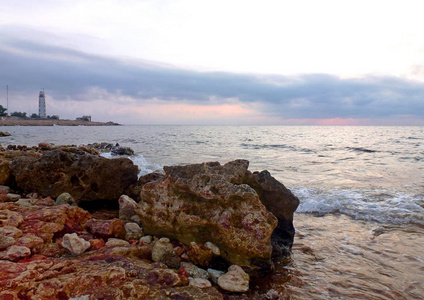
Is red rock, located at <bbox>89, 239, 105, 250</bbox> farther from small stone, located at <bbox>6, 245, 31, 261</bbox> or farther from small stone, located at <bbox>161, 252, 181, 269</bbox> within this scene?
small stone, located at <bbox>161, 252, 181, 269</bbox>

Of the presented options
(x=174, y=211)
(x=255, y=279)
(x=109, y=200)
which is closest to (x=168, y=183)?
(x=174, y=211)

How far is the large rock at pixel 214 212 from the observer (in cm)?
410

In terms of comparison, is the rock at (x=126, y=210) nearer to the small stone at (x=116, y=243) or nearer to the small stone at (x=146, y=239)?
the small stone at (x=146, y=239)

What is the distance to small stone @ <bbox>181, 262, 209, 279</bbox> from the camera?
374 centimetres

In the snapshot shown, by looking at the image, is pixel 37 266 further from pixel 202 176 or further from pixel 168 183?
pixel 202 176

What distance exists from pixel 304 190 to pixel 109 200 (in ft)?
21.8

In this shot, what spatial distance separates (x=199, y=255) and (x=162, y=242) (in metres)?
0.57

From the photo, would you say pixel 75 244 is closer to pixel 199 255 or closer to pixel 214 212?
pixel 199 255

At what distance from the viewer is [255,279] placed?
13.3 feet

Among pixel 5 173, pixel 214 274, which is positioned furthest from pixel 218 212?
pixel 5 173

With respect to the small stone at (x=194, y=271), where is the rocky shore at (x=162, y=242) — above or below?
above

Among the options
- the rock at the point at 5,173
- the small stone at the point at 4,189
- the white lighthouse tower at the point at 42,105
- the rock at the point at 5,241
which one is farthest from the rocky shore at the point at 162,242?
the white lighthouse tower at the point at 42,105

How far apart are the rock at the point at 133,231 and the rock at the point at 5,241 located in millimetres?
1538

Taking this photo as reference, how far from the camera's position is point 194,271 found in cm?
379
